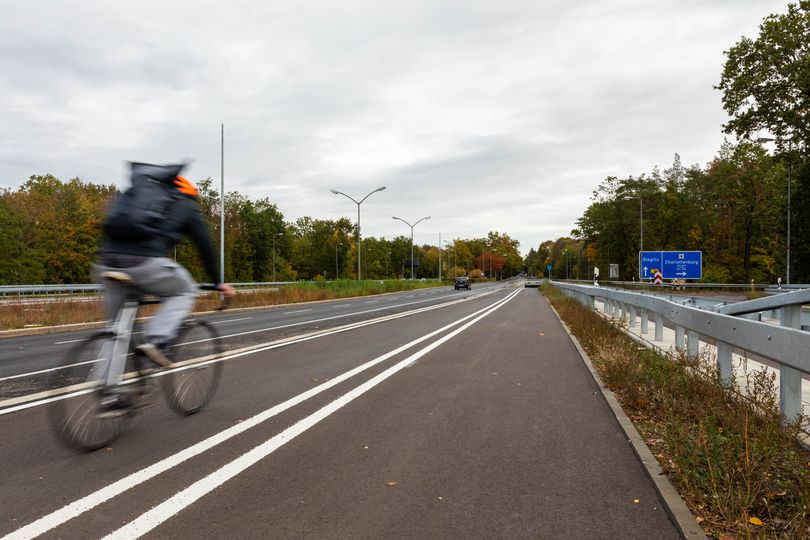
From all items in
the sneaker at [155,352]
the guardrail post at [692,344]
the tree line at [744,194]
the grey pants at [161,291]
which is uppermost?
the tree line at [744,194]

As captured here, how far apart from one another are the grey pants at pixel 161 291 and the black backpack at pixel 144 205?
251 mm

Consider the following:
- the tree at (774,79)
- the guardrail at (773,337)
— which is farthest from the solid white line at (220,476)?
the tree at (774,79)

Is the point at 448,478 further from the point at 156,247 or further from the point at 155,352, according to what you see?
the point at 156,247

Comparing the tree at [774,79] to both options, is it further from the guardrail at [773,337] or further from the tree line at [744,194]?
the guardrail at [773,337]

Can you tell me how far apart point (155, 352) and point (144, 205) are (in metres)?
1.17

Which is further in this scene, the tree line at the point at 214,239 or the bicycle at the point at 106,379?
the tree line at the point at 214,239

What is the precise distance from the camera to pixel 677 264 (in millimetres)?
38656

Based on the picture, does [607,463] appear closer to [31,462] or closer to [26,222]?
[31,462]

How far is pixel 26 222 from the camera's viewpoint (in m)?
55.1

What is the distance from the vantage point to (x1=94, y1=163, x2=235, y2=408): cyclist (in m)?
4.09

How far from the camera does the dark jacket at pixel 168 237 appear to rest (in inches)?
162

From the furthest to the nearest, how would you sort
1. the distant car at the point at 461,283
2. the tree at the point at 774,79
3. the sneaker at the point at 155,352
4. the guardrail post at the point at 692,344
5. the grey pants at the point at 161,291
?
the distant car at the point at 461,283 → the tree at the point at 774,79 → the guardrail post at the point at 692,344 → the sneaker at the point at 155,352 → the grey pants at the point at 161,291

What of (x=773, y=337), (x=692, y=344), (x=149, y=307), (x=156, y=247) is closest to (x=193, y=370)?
(x=149, y=307)

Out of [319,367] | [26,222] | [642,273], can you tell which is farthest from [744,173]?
[26,222]
